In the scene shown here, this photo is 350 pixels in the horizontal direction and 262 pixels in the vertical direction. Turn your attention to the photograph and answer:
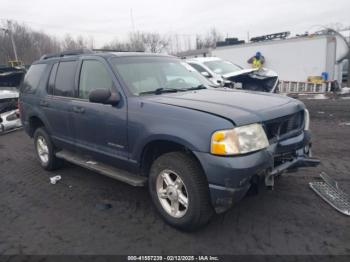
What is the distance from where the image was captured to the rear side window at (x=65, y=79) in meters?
4.36

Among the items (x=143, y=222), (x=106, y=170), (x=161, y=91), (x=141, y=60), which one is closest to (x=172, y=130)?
(x=161, y=91)

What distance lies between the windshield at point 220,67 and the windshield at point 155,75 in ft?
21.1

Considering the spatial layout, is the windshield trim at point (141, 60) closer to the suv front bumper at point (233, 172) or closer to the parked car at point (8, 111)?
the suv front bumper at point (233, 172)

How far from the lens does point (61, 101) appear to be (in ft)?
14.7

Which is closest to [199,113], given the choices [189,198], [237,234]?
[189,198]

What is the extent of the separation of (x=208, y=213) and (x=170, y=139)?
2.76ft

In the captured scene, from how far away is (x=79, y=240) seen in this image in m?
3.13

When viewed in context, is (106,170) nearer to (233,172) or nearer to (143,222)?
(143,222)

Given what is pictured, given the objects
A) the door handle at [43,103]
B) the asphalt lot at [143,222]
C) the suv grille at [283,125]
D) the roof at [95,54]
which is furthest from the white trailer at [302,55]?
the door handle at [43,103]

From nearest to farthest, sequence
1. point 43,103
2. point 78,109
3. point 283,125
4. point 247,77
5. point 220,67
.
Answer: point 283,125 → point 78,109 → point 43,103 → point 247,77 → point 220,67

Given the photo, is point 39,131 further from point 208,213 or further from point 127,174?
point 208,213

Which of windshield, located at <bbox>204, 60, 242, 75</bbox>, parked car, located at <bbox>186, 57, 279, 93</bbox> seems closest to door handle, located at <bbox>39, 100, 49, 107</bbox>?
parked car, located at <bbox>186, 57, 279, 93</bbox>

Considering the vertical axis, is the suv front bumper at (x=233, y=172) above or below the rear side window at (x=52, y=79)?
below

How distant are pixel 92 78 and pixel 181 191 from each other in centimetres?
202
